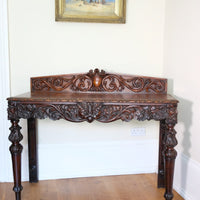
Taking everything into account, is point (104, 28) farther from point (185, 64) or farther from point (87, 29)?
point (185, 64)

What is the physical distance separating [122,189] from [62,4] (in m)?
1.83

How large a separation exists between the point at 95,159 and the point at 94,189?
0.35 m

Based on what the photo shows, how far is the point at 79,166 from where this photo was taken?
2572 millimetres

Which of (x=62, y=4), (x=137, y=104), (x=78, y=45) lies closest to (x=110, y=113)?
(x=137, y=104)

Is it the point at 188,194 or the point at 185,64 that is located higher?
the point at 185,64

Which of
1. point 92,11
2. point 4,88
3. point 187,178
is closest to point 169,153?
point 187,178

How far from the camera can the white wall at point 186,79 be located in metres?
2.00

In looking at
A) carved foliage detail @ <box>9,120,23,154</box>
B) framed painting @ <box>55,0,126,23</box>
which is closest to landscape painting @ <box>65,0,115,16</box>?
framed painting @ <box>55,0,126,23</box>

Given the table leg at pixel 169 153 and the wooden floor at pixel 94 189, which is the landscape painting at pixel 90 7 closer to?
the table leg at pixel 169 153

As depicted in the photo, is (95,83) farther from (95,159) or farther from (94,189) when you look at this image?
(94,189)

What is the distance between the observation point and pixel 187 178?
7.00 feet

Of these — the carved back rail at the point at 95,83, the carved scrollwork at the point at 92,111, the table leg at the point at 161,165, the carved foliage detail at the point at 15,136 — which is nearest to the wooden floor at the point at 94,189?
the table leg at the point at 161,165

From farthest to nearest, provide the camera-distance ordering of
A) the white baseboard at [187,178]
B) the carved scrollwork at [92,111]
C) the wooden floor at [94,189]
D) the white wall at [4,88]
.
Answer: the white wall at [4,88] < the wooden floor at [94,189] < the white baseboard at [187,178] < the carved scrollwork at [92,111]

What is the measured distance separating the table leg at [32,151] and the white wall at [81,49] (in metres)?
0.10
